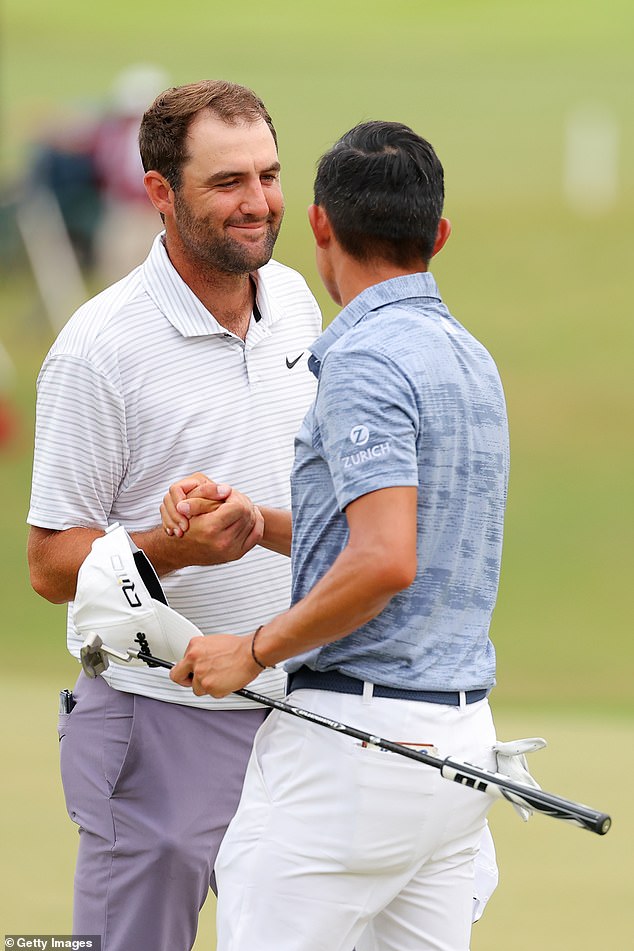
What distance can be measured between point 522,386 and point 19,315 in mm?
6461

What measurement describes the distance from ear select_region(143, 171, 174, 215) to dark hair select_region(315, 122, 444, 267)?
2.27ft

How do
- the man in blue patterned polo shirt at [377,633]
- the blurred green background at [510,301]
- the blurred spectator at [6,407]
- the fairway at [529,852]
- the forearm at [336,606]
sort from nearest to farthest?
the forearm at [336,606]
the man in blue patterned polo shirt at [377,633]
the fairway at [529,852]
the blurred green background at [510,301]
the blurred spectator at [6,407]

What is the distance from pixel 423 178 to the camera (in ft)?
7.91

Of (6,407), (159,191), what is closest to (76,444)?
(159,191)

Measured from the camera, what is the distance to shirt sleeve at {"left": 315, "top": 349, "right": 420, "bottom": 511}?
2.23m

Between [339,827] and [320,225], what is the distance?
3.05ft

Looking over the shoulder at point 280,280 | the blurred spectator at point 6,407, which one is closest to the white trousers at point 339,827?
the shoulder at point 280,280

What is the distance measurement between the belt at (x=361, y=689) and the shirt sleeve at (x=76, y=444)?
2.11ft

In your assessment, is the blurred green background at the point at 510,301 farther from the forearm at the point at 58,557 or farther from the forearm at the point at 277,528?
the forearm at the point at 277,528

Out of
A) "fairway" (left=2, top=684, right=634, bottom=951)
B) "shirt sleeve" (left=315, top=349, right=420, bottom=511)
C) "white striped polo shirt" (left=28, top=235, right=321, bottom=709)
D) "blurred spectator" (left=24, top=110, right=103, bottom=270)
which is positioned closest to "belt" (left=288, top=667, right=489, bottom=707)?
"shirt sleeve" (left=315, top=349, right=420, bottom=511)

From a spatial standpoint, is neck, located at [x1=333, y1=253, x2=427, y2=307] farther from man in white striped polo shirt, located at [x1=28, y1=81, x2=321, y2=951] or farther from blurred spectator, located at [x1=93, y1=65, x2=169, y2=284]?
blurred spectator, located at [x1=93, y1=65, x2=169, y2=284]

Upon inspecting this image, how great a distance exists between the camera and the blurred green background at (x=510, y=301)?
5.00 metres

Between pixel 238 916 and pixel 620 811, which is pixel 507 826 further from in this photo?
pixel 238 916

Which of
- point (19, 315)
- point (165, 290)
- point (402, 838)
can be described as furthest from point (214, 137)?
point (19, 315)
